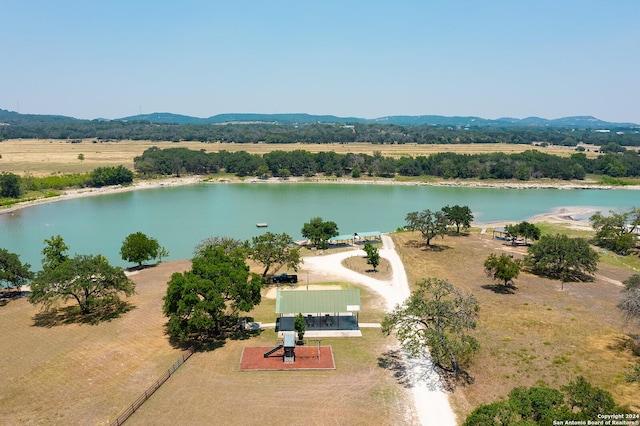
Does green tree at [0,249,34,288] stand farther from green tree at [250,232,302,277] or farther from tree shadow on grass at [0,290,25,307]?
green tree at [250,232,302,277]

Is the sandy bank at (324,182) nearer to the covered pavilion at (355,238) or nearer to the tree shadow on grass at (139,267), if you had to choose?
the tree shadow on grass at (139,267)

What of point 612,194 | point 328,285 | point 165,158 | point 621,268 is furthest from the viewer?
point 165,158

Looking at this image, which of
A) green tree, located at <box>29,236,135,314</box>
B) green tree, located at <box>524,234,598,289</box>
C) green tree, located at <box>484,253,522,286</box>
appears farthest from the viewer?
green tree, located at <box>524,234,598,289</box>

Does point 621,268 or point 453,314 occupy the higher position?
point 453,314

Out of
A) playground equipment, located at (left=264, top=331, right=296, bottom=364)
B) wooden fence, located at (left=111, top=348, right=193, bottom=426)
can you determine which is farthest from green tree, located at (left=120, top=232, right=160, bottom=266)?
playground equipment, located at (left=264, top=331, right=296, bottom=364)

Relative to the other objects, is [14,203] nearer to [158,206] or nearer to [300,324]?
[158,206]

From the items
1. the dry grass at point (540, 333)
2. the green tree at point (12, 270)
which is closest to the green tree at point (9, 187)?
the green tree at point (12, 270)

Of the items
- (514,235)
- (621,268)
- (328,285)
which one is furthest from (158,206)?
(621,268)
